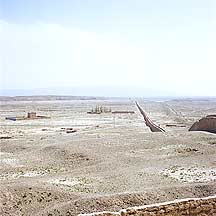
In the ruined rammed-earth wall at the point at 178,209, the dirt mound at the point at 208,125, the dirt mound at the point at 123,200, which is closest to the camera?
the ruined rammed-earth wall at the point at 178,209

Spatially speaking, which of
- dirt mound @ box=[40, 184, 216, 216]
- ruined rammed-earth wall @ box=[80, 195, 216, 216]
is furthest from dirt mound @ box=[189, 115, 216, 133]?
ruined rammed-earth wall @ box=[80, 195, 216, 216]

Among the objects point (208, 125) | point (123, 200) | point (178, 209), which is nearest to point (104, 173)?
point (123, 200)

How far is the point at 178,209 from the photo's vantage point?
9734mm

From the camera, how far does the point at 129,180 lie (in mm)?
16625

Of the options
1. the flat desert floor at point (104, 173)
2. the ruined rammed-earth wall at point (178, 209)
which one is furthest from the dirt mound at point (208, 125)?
the ruined rammed-earth wall at point (178, 209)

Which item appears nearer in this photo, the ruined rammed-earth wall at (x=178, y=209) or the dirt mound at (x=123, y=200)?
the ruined rammed-earth wall at (x=178, y=209)

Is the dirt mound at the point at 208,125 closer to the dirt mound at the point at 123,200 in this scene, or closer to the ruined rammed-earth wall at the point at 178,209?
the dirt mound at the point at 123,200

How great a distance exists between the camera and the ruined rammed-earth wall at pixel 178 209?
30.1 feet

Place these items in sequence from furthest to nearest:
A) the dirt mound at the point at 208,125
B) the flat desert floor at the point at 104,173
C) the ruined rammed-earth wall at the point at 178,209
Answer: the dirt mound at the point at 208,125 → the flat desert floor at the point at 104,173 → the ruined rammed-earth wall at the point at 178,209

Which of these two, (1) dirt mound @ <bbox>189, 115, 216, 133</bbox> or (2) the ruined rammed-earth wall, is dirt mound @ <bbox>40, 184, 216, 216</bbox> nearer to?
(2) the ruined rammed-earth wall

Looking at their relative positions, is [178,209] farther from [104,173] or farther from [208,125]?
[208,125]

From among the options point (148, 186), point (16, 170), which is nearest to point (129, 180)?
point (148, 186)

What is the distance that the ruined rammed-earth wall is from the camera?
9.19 metres

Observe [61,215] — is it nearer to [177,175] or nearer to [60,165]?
[177,175]
